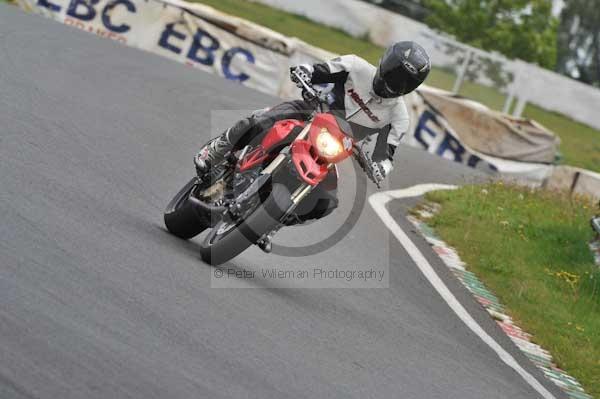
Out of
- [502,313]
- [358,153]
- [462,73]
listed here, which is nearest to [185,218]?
[358,153]

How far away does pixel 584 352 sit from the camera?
9.74 m

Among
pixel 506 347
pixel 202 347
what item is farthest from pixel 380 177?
pixel 202 347

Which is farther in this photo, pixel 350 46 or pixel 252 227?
pixel 350 46

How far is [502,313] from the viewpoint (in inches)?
416

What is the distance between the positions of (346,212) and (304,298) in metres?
5.24

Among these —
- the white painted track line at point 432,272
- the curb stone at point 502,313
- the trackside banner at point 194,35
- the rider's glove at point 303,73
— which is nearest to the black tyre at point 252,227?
the rider's glove at point 303,73

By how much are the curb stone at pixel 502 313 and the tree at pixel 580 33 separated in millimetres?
55325

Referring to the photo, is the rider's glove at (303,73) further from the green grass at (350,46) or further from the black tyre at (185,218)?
the green grass at (350,46)

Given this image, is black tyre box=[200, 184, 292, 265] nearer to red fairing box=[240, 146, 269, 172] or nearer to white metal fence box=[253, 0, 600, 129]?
red fairing box=[240, 146, 269, 172]

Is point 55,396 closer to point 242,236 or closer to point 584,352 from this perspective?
point 242,236

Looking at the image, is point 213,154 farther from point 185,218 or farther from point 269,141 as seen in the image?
point 269,141

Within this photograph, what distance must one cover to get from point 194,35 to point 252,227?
50.4 ft

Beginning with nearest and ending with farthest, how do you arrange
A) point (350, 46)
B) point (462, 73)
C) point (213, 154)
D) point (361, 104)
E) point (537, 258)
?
point (361, 104) < point (213, 154) < point (537, 258) < point (462, 73) < point (350, 46)

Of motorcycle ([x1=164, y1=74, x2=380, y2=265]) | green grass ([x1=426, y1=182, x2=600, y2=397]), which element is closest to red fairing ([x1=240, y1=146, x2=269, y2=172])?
motorcycle ([x1=164, y1=74, x2=380, y2=265])
